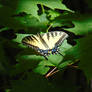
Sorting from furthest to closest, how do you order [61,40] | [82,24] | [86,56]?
[61,40] → [82,24] → [86,56]

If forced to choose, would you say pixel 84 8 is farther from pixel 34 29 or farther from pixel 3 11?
pixel 3 11

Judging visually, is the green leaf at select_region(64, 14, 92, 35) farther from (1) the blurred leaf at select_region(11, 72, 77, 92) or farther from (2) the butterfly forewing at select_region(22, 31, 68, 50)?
(1) the blurred leaf at select_region(11, 72, 77, 92)

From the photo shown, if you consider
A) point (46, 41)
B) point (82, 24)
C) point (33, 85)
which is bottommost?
point (33, 85)

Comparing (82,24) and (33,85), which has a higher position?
(82,24)

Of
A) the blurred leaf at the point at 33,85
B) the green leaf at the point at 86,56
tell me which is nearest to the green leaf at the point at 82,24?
the green leaf at the point at 86,56

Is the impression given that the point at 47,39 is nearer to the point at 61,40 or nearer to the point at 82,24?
the point at 61,40

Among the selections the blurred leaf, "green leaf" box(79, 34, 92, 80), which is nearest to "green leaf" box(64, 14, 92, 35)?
"green leaf" box(79, 34, 92, 80)

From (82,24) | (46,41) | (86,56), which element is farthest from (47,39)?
(86,56)

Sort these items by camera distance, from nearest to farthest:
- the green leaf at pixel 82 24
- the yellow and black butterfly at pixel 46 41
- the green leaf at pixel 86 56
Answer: the green leaf at pixel 86 56 → the green leaf at pixel 82 24 → the yellow and black butterfly at pixel 46 41

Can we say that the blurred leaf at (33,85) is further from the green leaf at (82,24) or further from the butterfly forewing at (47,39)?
the green leaf at (82,24)
